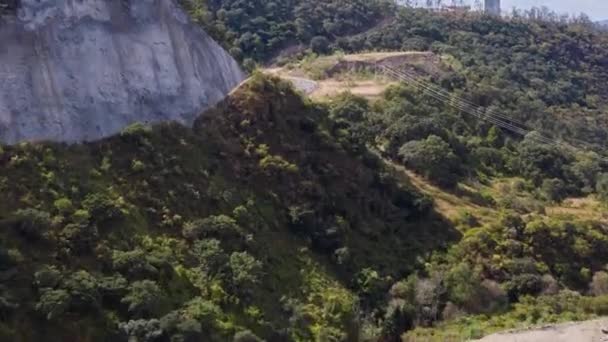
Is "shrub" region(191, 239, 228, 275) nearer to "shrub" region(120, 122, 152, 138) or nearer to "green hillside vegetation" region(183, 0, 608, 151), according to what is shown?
"shrub" region(120, 122, 152, 138)

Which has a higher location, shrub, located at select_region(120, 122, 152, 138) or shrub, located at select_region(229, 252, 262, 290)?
shrub, located at select_region(120, 122, 152, 138)

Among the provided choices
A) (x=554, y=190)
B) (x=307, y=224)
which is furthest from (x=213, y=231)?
(x=554, y=190)

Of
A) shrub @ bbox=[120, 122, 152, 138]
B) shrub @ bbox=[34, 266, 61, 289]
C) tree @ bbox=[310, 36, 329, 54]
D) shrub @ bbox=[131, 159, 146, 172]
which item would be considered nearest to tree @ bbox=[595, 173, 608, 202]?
tree @ bbox=[310, 36, 329, 54]

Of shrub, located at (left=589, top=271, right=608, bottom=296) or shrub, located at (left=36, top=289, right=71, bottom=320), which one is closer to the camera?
shrub, located at (left=36, top=289, right=71, bottom=320)

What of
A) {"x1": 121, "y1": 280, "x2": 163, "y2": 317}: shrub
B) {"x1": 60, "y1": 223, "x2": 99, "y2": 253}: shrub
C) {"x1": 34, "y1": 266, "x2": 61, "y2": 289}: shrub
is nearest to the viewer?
{"x1": 34, "y1": 266, "x2": 61, "y2": 289}: shrub

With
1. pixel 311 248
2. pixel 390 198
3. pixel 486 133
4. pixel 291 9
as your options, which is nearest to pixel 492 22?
pixel 291 9

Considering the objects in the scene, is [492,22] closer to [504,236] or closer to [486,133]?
[486,133]

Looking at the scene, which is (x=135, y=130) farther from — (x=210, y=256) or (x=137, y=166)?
(x=210, y=256)
